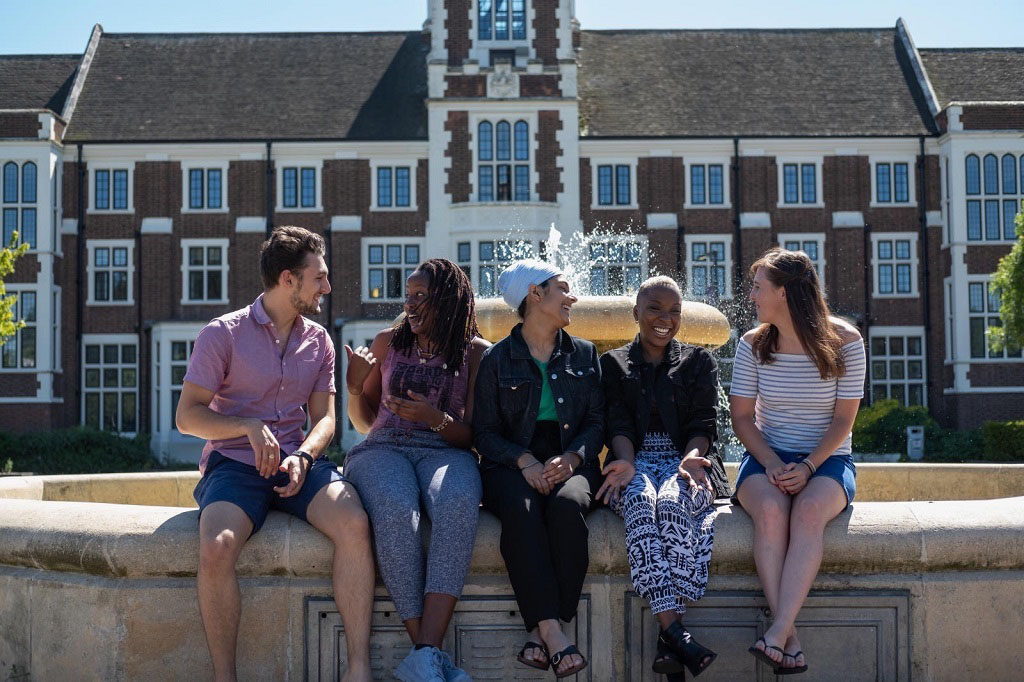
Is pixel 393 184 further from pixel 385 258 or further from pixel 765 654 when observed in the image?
pixel 765 654

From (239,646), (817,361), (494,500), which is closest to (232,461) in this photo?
(239,646)

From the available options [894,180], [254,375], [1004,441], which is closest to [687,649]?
[254,375]

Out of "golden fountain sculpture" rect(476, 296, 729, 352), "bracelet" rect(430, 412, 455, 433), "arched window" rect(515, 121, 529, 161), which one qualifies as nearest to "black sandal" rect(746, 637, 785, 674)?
"bracelet" rect(430, 412, 455, 433)

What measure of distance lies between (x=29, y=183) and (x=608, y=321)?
1001 inches

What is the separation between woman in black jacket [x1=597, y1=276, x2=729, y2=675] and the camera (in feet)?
14.2

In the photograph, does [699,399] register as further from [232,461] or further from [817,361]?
[232,461]

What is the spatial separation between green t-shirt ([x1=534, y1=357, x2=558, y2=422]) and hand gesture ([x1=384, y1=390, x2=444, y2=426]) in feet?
1.52

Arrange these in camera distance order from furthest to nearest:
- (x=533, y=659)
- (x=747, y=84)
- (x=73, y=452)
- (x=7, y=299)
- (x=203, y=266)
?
(x=747, y=84) < (x=203, y=266) < (x=73, y=452) < (x=7, y=299) < (x=533, y=659)

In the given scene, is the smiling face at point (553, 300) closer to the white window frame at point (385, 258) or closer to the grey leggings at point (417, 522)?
the grey leggings at point (417, 522)

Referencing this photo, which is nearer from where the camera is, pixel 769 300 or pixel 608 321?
pixel 769 300

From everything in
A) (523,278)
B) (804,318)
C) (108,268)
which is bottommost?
(804,318)

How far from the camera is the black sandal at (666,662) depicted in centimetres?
420

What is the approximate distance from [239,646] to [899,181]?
2864cm

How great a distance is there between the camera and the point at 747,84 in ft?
106
